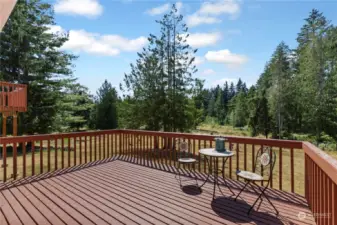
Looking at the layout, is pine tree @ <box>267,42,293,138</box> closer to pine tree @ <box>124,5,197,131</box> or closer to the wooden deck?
pine tree @ <box>124,5,197,131</box>

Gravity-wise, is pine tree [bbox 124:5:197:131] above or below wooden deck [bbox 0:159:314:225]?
above

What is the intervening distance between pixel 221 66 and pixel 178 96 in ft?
24.9

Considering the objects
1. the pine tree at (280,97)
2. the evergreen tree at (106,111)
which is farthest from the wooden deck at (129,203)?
the pine tree at (280,97)

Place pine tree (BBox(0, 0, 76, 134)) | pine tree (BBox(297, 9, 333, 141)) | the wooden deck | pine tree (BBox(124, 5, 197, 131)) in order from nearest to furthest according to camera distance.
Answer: the wooden deck < pine tree (BBox(124, 5, 197, 131)) < pine tree (BBox(0, 0, 76, 134)) < pine tree (BBox(297, 9, 333, 141))

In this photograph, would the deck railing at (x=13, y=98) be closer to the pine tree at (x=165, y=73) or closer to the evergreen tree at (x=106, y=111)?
the pine tree at (x=165, y=73)

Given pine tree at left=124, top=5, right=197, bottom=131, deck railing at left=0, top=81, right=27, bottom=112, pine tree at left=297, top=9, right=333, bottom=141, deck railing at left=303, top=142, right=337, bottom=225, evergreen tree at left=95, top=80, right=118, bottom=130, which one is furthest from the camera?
evergreen tree at left=95, top=80, right=118, bottom=130

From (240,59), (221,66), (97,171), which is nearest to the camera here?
(97,171)

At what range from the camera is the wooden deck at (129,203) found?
2.59 meters

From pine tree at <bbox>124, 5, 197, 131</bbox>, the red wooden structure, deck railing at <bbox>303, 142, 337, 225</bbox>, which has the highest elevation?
pine tree at <bbox>124, 5, 197, 131</bbox>

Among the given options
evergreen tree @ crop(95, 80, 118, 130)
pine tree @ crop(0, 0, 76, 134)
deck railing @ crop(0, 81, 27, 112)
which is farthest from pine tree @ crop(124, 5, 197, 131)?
evergreen tree @ crop(95, 80, 118, 130)

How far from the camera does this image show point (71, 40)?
1413cm

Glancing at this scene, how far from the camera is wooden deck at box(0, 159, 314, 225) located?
8.50 feet

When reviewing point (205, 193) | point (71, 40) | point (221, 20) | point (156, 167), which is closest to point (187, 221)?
point (205, 193)

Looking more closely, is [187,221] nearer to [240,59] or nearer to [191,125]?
[191,125]
